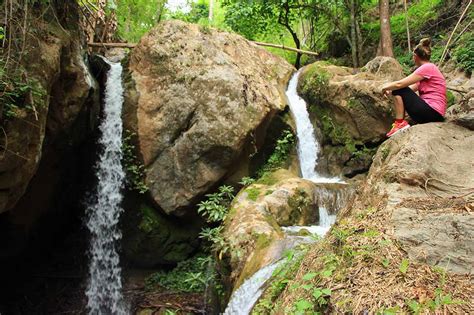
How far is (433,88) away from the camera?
5.20 m

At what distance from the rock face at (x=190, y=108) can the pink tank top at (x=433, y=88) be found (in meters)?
3.85

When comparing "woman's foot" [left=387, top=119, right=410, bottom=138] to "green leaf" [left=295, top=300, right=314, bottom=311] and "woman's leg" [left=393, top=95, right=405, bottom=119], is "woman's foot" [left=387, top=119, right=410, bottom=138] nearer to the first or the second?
"woman's leg" [left=393, top=95, right=405, bottom=119]

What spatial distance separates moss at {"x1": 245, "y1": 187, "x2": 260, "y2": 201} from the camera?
688 centimetres

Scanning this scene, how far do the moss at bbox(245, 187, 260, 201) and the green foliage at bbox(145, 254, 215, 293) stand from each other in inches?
Answer: 84.1

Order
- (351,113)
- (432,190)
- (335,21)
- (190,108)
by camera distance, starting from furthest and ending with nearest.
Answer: (335,21), (351,113), (190,108), (432,190)

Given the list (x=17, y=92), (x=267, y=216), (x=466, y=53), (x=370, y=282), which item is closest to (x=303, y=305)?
(x=370, y=282)

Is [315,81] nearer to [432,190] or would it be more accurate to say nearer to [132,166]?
[132,166]

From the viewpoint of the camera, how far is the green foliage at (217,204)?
7344 millimetres

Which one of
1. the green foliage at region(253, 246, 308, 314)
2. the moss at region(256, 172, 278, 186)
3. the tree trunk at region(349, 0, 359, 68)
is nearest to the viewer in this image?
the green foliage at region(253, 246, 308, 314)

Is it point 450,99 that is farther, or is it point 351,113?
point 351,113

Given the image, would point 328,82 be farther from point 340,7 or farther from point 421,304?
point 421,304

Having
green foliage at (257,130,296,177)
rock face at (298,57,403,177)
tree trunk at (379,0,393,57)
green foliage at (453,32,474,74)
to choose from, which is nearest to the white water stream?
rock face at (298,57,403,177)

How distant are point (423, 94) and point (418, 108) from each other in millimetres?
256

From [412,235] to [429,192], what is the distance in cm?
104
